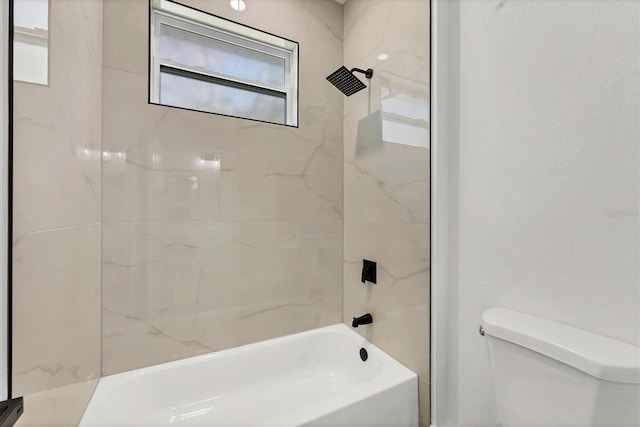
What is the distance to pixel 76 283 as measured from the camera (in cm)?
99

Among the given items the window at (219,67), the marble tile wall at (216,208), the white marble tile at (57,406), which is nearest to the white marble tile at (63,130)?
the marble tile wall at (216,208)

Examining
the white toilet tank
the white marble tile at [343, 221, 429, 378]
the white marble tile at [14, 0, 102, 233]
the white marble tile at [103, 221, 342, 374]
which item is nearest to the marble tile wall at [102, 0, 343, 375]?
the white marble tile at [103, 221, 342, 374]

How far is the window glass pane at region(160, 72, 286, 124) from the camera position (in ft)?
4.92

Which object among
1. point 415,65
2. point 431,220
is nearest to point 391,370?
point 431,220

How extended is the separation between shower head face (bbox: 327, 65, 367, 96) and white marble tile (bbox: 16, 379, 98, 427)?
1604 mm

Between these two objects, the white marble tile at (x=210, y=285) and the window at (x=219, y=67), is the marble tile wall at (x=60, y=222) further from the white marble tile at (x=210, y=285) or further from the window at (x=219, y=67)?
the window at (x=219, y=67)

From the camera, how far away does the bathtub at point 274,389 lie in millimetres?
1118

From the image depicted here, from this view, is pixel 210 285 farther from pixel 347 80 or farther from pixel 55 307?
pixel 347 80

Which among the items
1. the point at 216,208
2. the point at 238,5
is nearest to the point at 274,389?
the point at 216,208

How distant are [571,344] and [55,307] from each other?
1.45 m

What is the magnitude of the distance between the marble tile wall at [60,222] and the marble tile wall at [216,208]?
9 cm

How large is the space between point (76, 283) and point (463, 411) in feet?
5.02

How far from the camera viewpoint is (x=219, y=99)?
1.62 m

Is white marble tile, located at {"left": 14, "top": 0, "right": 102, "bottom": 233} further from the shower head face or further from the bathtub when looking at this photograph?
the shower head face
